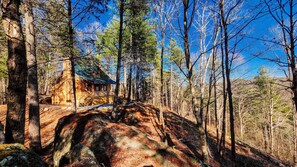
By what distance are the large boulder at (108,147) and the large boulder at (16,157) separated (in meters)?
1.22

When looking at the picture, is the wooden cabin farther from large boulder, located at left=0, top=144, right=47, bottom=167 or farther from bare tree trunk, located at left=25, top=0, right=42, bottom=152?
large boulder, located at left=0, top=144, right=47, bottom=167

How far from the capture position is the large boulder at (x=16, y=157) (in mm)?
1978

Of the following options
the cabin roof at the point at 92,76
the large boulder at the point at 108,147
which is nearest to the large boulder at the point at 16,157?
the large boulder at the point at 108,147

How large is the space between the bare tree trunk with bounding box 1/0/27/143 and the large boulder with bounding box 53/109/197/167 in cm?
129

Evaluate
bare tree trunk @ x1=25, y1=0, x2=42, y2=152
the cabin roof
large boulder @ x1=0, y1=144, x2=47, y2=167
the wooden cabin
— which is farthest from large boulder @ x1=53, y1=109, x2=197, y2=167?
the cabin roof

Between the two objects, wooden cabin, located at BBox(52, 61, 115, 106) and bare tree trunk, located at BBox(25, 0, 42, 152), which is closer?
bare tree trunk, located at BBox(25, 0, 42, 152)

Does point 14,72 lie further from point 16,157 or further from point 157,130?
point 157,130

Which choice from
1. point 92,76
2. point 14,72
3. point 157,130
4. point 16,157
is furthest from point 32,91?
point 92,76

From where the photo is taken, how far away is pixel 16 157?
2.07 m

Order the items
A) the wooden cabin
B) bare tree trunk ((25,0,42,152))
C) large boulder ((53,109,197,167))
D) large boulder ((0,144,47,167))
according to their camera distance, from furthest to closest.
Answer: the wooden cabin
bare tree trunk ((25,0,42,152))
large boulder ((53,109,197,167))
large boulder ((0,144,47,167))

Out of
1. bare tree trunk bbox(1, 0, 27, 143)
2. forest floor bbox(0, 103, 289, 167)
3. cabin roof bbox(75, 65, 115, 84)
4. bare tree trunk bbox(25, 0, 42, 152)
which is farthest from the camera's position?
cabin roof bbox(75, 65, 115, 84)

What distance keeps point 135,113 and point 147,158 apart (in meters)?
7.75

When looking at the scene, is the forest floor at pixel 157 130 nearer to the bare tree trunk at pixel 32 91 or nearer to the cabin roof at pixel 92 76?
the bare tree trunk at pixel 32 91

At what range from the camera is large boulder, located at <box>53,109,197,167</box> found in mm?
3843
